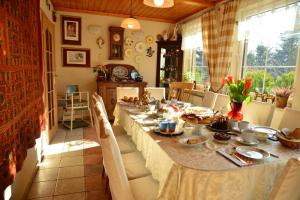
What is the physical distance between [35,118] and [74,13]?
315cm

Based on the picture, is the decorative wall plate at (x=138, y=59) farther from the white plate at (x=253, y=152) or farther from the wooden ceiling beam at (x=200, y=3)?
the white plate at (x=253, y=152)

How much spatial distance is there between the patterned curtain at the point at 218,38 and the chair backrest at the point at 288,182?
8.71ft

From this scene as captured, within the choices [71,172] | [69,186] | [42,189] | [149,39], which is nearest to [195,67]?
[149,39]

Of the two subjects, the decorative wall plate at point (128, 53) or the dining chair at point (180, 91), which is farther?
the decorative wall plate at point (128, 53)

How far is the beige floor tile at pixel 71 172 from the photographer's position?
2.23 meters

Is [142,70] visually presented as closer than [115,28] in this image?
No

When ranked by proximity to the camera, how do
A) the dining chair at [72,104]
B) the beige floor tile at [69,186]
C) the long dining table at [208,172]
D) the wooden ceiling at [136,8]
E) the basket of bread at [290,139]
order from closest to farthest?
the long dining table at [208,172] → the basket of bread at [290,139] → the beige floor tile at [69,186] → the wooden ceiling at [136,8] → the dining chair at [72,104]

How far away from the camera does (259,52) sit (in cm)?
288

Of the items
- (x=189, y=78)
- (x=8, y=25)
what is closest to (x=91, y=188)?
(x=8, y=25)

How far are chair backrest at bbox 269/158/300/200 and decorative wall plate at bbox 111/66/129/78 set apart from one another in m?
4.08

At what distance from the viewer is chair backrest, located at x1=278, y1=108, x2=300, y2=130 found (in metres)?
1.68

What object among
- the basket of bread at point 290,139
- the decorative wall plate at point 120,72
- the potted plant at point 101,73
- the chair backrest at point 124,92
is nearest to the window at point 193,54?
the decorative wall plate at point 120,72

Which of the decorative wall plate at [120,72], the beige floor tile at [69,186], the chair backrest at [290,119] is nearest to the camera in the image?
the chair backrest at [290,119]

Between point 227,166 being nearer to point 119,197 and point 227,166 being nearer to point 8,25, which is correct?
point 119,197
